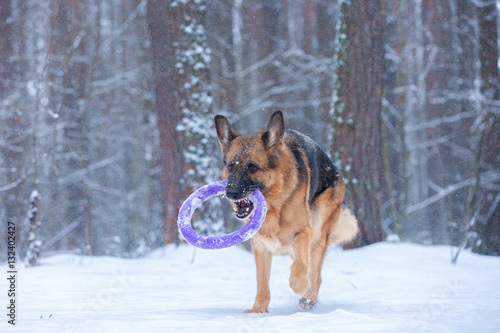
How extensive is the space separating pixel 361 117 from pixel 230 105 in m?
10.1

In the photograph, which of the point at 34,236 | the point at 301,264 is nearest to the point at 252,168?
the point at 301,264

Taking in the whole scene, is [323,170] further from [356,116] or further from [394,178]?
[394,178]

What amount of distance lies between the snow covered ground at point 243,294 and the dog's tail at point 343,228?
595mm

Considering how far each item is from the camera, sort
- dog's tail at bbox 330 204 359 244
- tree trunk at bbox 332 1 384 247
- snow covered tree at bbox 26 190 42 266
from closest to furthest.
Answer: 1. dog's tail at bbox 330 204 359 244
2. snow covered tree at bbox 26 190 42 266
3. tree trunk at bbox 332 1 384 247

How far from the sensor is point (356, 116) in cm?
927

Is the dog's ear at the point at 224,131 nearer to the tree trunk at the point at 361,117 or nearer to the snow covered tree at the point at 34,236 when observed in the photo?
the snow covered tree at the point at 34,236

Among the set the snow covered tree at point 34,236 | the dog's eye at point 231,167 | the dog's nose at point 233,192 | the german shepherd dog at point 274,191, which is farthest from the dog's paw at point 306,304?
the snow covered tree at point 34,236

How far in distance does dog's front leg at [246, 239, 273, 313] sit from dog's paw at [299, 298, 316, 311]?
1.18 feet

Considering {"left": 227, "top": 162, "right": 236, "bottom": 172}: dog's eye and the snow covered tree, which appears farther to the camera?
the snow covered tree

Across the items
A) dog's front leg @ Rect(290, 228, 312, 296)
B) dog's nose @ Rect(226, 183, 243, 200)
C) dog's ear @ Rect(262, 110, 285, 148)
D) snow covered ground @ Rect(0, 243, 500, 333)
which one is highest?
dog's ear @ Rect(262, 110, 285, 148)

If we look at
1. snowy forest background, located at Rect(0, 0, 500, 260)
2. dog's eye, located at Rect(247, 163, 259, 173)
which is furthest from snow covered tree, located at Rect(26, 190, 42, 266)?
dog's eye, located at Rect(247, 163, 259, 173)

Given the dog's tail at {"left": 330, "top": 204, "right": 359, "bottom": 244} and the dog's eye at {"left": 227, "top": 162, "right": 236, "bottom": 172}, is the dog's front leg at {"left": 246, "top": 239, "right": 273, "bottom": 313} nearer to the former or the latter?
the dog's eye at {"left": 227, "top": 162, "right": 236, "bottom": 172}

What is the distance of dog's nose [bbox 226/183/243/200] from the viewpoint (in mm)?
4883

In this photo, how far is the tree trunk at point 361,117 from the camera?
9.27m
